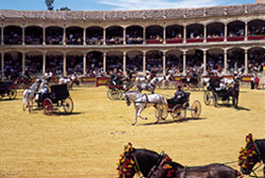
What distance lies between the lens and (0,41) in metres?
36.5

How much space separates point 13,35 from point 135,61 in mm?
15382

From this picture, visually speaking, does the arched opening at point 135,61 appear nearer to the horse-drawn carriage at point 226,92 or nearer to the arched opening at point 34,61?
the arched opening at point 34,61

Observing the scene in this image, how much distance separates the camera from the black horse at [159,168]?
3.95 metres

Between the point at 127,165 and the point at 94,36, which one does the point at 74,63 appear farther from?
the point at 127,165

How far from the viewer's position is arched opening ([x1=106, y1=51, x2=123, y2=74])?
3728 cm

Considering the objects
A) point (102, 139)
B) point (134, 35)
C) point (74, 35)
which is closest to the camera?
point (102, 139)

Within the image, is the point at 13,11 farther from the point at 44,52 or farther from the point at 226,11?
the point at 226,11

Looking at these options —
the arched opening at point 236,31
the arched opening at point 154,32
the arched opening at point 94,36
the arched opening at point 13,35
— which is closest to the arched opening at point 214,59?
the arched opening at point 236,31

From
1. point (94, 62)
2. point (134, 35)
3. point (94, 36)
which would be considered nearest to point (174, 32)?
point (134, 35)

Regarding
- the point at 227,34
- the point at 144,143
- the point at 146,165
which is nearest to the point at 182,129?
the point at 144,143

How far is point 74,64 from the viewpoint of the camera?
3788cm

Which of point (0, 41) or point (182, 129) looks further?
point (0, 41)

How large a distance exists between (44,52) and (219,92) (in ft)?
84.8

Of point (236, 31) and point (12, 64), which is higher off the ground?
point (236, 31)
